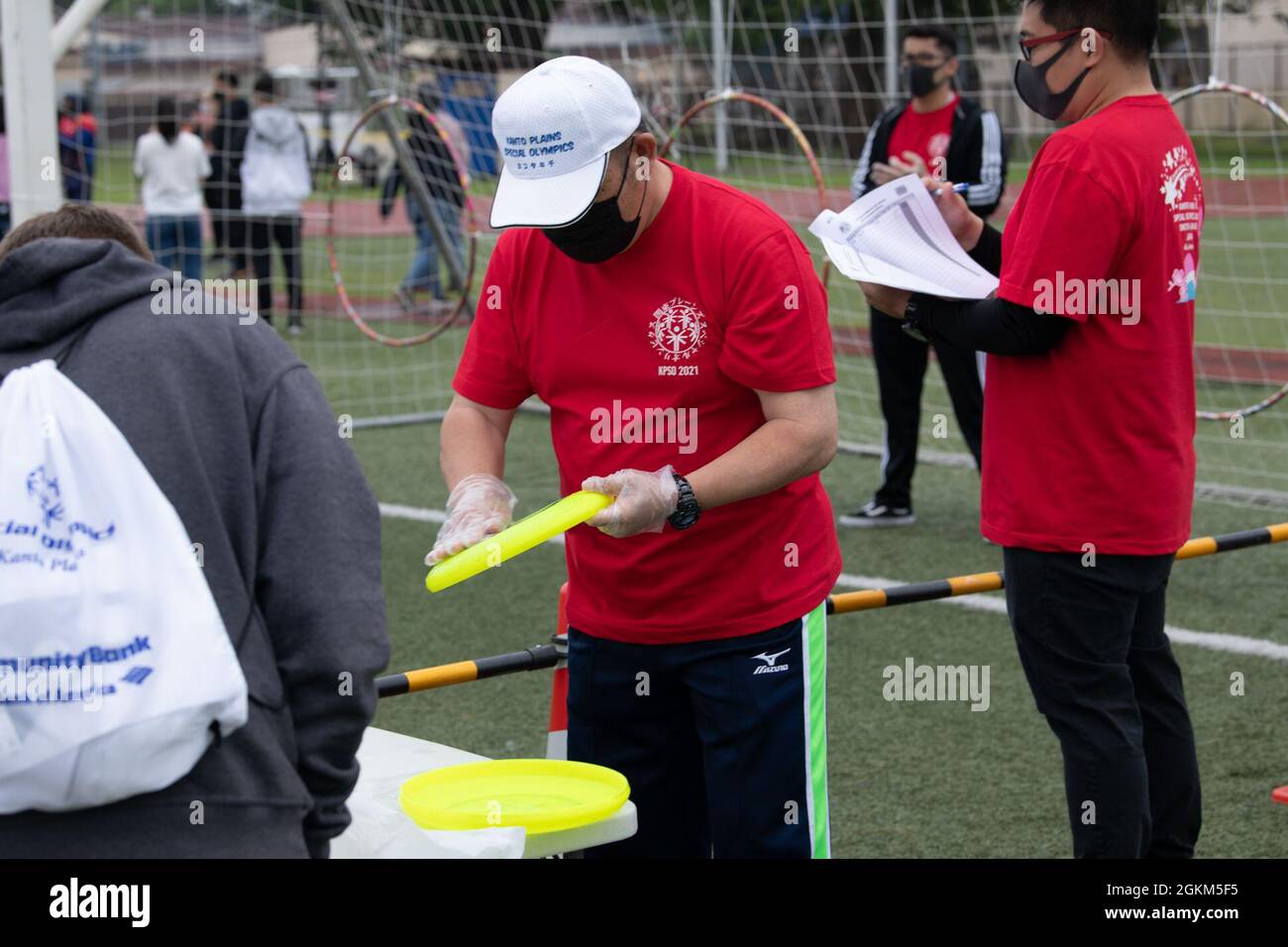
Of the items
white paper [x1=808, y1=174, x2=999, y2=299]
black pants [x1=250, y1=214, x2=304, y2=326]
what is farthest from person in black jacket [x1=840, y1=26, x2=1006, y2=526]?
black pants [x1=250, y1=214, x2=304, y2=326]

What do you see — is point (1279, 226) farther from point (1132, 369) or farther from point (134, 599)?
point (134, 599)

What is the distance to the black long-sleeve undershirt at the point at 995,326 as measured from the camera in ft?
10.8

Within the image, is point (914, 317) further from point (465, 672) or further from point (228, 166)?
point (228, 166)

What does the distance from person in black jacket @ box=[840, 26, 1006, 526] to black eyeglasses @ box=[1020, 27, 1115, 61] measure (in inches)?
141

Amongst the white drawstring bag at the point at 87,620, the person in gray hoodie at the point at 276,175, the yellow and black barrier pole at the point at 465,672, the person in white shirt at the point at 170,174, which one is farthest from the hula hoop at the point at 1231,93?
the person in white shirt at the point at 170,174

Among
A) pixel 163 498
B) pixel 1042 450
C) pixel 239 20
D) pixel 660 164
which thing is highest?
pixel 239 20

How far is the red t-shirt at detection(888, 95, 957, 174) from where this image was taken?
24.2 feet

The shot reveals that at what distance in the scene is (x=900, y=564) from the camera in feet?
23.2

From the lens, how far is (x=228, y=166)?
50.7ft

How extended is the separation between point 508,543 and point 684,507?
1.45ft

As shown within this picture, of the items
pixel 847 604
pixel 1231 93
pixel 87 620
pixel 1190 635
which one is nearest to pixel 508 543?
pixel 87 620

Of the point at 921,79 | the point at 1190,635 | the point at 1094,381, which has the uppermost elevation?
the point at 921,79

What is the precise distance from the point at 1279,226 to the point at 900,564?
42.1ft
